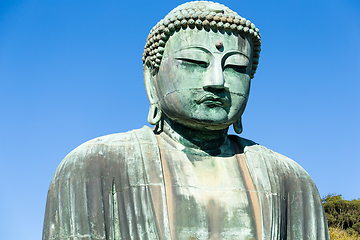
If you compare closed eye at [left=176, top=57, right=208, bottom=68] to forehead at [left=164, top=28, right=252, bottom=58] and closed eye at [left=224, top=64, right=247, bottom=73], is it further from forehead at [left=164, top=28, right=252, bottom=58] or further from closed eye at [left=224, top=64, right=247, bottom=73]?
closed eye at [left=224, top=64, right=247, bottom=73]

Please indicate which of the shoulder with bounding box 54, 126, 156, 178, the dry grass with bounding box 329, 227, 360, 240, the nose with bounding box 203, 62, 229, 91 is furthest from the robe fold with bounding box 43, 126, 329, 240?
the dry grass with bounding box 329, 227, 360, 240

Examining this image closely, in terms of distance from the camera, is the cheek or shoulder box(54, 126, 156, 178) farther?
the cheek

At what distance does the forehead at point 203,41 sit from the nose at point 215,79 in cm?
28

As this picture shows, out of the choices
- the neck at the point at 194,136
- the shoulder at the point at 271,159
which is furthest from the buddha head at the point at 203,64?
the shoulder at the point at 271,159

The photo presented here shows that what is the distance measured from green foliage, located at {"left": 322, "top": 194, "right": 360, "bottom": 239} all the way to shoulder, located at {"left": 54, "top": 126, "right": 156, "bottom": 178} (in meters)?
27.6

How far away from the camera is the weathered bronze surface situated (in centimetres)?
877

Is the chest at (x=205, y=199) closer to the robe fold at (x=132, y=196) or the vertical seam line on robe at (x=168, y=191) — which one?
the vertical seam line on robe at (x=168, y=191)

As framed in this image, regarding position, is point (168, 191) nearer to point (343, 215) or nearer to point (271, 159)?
point (271, 159)

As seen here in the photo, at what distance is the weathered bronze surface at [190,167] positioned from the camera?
877 cm

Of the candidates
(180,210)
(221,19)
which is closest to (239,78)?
(221,19)

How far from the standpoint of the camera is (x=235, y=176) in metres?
9.59

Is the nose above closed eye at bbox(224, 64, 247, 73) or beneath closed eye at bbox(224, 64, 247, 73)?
beneath

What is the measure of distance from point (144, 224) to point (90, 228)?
2.47ft

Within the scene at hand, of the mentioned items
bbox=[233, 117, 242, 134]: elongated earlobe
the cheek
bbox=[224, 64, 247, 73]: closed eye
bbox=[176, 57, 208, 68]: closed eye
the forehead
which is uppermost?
the forehead
